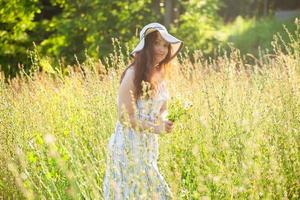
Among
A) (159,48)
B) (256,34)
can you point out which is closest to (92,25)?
(159,48)

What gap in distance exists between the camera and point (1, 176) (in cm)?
479

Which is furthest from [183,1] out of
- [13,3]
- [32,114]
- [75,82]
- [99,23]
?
[32,114]

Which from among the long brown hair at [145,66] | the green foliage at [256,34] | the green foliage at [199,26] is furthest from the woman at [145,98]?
the green foliage at [256,34]

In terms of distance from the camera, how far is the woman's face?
412cm

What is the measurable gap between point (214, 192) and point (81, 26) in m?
7.59

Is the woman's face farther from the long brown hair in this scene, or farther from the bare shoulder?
the bare shoulder

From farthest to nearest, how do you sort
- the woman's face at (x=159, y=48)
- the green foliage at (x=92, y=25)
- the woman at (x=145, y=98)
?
the green foliage at (x=92, y=25) → the woman's face at (x=159, y=48) → the woman at (x=145, y=98)

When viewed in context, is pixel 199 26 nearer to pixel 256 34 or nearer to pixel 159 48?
pixel 256 34

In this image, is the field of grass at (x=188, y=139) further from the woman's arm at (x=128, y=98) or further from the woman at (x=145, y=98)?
the woman's arm at (x=128, y=98)

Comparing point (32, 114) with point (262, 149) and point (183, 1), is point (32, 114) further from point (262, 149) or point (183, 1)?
point (183, 1)

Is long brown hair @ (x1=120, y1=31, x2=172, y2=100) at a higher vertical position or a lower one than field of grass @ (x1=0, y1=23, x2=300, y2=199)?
higher

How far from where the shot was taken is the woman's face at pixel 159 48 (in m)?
4.12

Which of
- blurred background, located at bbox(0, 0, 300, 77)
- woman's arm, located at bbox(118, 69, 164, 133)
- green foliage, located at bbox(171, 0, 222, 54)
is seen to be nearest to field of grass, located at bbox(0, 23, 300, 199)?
woman's arm, located at bbox(118, 69, 164, 133)

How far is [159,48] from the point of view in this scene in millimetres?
4141
